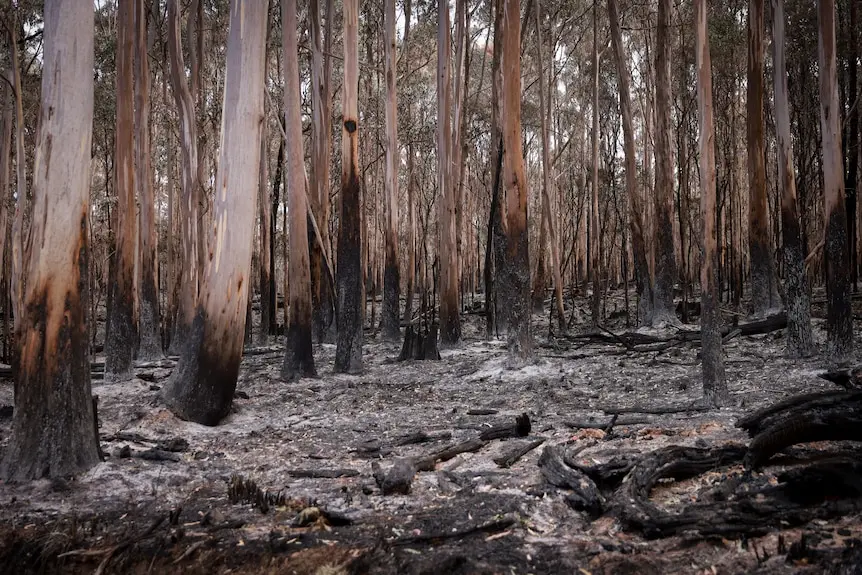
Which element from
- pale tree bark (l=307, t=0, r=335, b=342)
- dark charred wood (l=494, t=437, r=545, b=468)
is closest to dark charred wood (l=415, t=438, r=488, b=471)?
dark charred wood (l=494, t=437, r=545, b=468)

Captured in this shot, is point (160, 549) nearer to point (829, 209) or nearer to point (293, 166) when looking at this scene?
point (293, 166)

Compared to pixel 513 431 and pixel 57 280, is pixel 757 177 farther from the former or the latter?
pixel 57 280

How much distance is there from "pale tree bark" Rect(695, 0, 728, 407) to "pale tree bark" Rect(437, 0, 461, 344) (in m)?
6.47

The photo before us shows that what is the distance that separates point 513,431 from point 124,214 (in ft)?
20.5

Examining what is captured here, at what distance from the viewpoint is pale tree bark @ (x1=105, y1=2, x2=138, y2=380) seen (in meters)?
8.51

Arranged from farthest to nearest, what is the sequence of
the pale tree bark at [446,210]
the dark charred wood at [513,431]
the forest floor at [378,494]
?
1. the pale tree bark at [446,210]
2. the dark charred wood at [513,431]
3. the forest floor at [378,494]

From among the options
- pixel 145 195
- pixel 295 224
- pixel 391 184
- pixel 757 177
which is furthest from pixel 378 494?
pixel 391 184

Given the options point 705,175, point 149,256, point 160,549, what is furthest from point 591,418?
point 149,256

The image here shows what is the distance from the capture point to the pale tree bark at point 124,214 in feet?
27.9

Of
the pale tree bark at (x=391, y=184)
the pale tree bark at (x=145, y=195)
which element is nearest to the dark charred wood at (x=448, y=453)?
the pale tree bark at (x=145, y=195)

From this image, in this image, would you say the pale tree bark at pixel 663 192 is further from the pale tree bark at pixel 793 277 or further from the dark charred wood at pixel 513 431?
the dark charred wood at pixel 513 431

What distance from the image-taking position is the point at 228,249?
19.3ft

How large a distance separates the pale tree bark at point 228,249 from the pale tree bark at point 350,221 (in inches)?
101

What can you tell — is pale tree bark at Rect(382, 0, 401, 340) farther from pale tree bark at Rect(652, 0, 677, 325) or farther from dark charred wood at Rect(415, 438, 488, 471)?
dark charred wood at Rect(415, 438, 488, 471)
